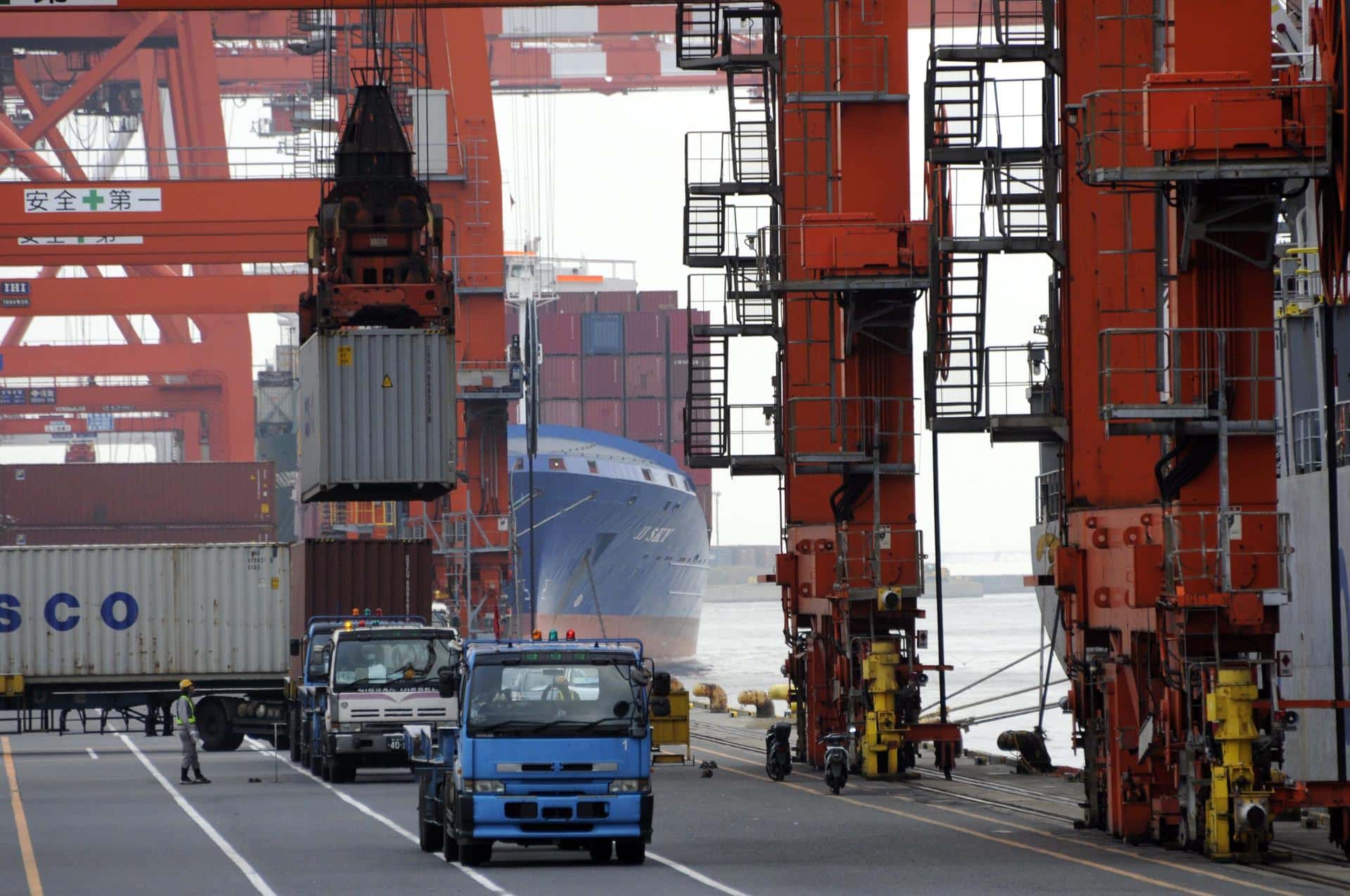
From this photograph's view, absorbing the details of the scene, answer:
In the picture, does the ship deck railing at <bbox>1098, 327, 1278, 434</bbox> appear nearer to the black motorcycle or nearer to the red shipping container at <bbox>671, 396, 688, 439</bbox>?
the black motorcycle

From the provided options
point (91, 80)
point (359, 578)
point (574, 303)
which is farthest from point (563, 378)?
point (359, 578)

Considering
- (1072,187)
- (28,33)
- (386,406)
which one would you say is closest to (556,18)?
(28,33)

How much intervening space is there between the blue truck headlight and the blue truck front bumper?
4cm

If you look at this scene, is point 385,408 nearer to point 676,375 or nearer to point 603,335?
point 676,375

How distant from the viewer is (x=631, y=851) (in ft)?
60.3

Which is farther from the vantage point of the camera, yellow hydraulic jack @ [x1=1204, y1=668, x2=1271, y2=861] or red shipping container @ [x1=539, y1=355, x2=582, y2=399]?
red shipping container @ [x1=539, y1=355, x2=582, y2=399]

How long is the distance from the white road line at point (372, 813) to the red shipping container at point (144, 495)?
2627 centimetres

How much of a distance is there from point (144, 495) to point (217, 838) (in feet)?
162

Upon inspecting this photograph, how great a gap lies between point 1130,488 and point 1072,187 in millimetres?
3248

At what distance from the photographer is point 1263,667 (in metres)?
19.2

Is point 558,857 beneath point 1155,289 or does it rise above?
beneath

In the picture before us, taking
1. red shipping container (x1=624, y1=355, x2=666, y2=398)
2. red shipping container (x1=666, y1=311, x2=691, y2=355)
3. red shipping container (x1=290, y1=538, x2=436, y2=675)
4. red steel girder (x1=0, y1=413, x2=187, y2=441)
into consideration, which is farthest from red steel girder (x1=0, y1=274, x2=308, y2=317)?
red shipping container (x1=624, y1=355, x2=666, y2=398)

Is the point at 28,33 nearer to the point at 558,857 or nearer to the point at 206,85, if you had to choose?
the point at 206,85

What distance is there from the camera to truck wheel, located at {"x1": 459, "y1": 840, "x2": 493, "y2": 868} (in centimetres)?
1823
